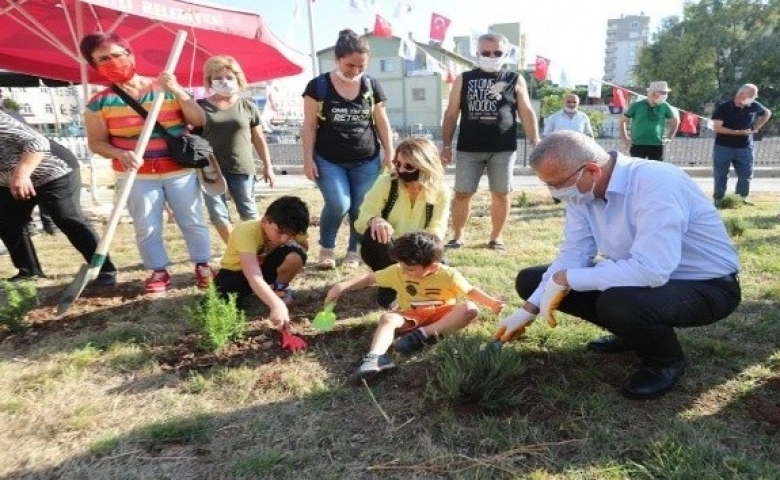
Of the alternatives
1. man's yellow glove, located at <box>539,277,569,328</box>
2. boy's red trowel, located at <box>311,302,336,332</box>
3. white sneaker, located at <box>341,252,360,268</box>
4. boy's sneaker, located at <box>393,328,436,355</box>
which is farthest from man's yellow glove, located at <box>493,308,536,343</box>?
white sneaker, located at <box>341,252,360,268</box>

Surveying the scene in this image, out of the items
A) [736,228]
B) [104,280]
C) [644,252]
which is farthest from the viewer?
[736,228]

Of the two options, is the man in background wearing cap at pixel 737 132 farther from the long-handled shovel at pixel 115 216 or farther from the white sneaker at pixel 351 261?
the long-handled shovel at pixel 115 216

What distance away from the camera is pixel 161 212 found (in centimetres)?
359

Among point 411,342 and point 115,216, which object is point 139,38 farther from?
point 411,342

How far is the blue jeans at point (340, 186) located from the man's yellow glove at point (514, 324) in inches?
63.0

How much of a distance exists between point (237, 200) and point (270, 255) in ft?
3.55

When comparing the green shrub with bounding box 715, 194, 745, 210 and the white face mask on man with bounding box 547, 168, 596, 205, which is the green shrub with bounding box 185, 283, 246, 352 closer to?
the white face mask on man with bounding box 547, 168, 596, 205

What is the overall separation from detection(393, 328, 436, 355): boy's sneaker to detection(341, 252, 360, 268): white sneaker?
1580 millimetres

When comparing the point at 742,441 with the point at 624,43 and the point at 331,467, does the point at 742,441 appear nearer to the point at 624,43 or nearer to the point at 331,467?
the point at 331,467

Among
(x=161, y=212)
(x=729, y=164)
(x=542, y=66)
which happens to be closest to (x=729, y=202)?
(x=729, y=164)

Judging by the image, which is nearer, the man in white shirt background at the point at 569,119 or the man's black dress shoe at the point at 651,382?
the man's black dress shoe at the point at 651,382

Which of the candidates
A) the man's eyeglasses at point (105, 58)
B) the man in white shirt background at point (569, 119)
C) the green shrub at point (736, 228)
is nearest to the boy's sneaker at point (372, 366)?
the man's eyeglasses at point (105, 58)

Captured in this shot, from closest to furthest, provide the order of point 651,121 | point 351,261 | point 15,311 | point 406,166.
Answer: point 15,311 < point 406,166 < point 351,261 < point 651,121

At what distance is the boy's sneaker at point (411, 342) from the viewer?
269cm
